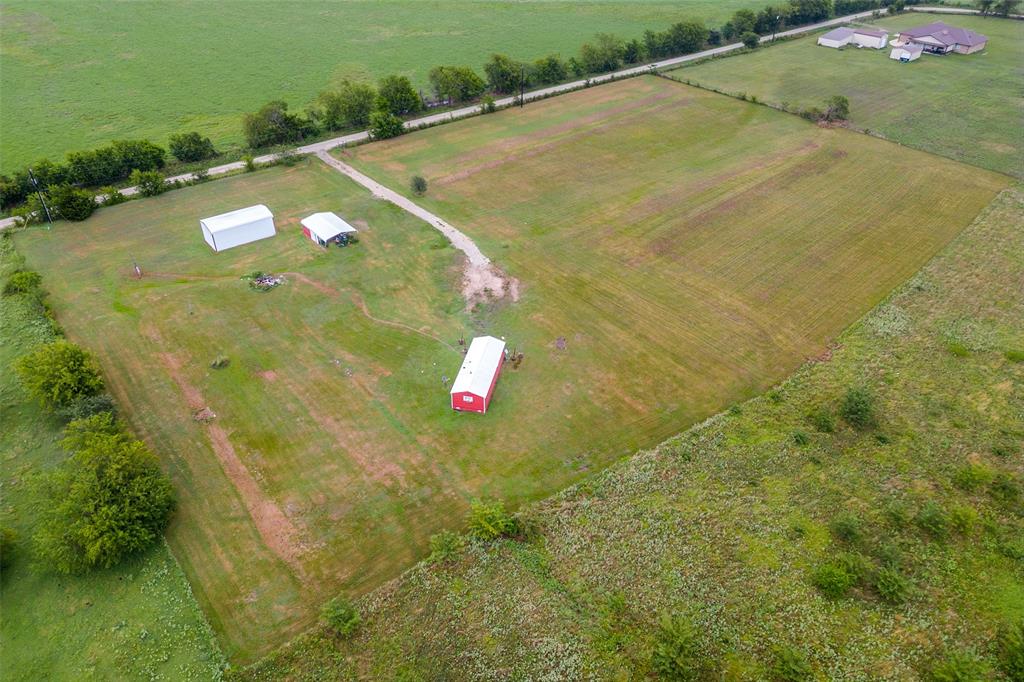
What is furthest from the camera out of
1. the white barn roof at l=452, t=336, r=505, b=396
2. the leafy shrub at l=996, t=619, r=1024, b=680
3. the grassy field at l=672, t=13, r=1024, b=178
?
the grassy field at l=672, t=13, r=1024, b=178

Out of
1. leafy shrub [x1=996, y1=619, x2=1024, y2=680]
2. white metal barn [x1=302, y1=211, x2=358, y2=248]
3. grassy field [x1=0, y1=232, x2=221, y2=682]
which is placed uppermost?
white metal barn [x1=302, y1=211, x2=358, y2=248]

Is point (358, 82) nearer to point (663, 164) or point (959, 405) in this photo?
point (663, 164)

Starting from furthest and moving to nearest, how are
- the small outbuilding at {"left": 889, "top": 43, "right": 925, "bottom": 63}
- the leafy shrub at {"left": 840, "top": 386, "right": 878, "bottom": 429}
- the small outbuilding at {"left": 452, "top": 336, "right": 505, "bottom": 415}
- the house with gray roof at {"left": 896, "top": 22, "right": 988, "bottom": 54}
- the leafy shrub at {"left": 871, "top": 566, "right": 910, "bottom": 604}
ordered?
the house with gray roof at {"left": 896, "top": 22, "right": 988, "bottom": 54}, the small outbuilding at {"left": 889, "top": 43, "right": 925, "bottom": 63}, the small outbuilding at {"left": 452, "top": 336, "right": 505, "bottom": 415}, the leafy shrub at {"left": 840, "top": 386, "right": 878, "bottom": 429}, the leafy shrub at {"left": 871, "top": 566, "right": 910, "bottom": 604}

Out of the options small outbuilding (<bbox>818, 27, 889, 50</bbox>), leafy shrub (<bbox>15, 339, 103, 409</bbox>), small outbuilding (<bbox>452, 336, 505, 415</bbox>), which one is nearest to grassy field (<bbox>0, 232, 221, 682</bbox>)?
leafy shrub (<bbox>15, 339, 103, 409</bbox>)

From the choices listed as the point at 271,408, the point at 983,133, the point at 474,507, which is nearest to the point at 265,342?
the point at 271,408

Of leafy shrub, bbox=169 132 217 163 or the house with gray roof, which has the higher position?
leafy shrub, bbox=169 132 217 163

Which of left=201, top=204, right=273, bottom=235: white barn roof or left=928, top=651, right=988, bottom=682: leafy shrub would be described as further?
left=201, top=204, right=273, bottom=235: white barn roof

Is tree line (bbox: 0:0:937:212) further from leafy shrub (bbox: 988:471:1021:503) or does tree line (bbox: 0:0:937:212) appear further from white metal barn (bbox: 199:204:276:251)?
leafy shrub (bbox: 988:471:1021:503)
